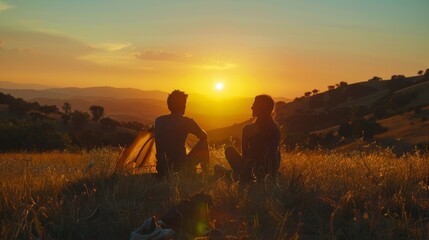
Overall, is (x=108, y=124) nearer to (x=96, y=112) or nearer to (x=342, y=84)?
(x=96, y=112)

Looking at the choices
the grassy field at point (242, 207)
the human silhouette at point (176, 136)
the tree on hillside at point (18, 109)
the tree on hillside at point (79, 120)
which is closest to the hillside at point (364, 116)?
the human silhouette at point (176, 136)

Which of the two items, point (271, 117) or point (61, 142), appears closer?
point (271, 117)

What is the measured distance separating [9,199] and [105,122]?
60.8 m

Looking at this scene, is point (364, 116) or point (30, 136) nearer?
point (30, 136)

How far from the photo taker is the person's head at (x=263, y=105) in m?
7.47

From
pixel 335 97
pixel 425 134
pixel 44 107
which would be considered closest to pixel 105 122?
pixel 44 107

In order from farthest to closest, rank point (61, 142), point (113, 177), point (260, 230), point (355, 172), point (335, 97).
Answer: point (335, 97) → point (61, 142) → point (355, 172) → point (113, 177) → point (260, 230)

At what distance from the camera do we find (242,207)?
16.6 ft

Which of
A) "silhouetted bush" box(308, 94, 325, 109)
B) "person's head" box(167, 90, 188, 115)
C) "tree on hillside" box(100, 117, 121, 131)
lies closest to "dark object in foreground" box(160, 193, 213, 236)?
"person's head" box(167, 90, 188, 115)

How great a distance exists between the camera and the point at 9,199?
4824mm

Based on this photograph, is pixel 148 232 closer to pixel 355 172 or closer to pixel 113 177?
pixel 113 177

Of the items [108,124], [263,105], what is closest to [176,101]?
[263,105]

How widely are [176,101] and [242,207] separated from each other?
365 cm

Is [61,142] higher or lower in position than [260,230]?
lower
